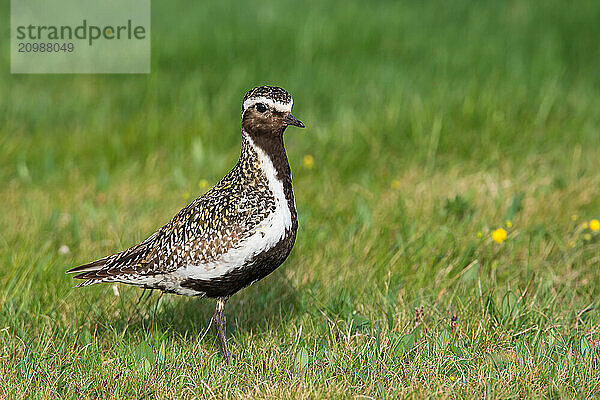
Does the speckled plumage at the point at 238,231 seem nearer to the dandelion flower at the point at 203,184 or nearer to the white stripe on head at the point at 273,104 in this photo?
the white stripe on head at the point at 273,104

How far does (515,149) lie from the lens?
8703 millimetres

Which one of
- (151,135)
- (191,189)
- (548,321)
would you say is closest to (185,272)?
(548,321)

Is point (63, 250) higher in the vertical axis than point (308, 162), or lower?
lower

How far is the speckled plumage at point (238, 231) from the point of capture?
4895 mm

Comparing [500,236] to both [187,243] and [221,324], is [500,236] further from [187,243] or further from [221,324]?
[187,243]

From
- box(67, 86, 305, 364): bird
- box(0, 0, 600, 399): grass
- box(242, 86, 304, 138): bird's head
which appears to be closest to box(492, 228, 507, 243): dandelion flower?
box(0, 0, 600, 399): grass

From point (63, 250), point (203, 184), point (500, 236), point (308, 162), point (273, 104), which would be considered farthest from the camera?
point (308, 162)

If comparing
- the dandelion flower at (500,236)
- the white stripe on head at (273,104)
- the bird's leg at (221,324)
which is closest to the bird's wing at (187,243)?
the bird's leg at (221,324)

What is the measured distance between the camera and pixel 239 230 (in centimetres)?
488

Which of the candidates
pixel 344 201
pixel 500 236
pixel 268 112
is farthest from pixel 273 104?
pixel 344 201

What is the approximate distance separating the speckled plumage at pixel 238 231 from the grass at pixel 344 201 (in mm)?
534

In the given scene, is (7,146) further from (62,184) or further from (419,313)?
(419,313)

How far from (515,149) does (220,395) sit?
5082mm

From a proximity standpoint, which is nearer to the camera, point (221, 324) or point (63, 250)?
point (221, 324)
